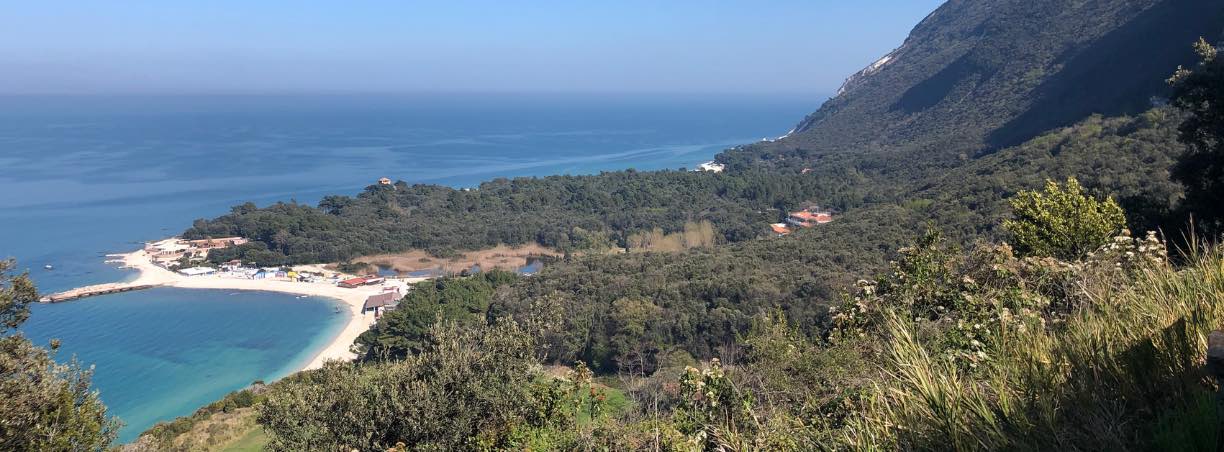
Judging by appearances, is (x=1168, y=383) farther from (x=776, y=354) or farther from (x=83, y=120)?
(x=83, y=120)

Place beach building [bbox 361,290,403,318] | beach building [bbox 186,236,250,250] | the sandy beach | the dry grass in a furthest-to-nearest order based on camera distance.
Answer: beach building [bbox 186,236,250,250] → the dry grass → the sandy beach → beach building [bbox 361,290,403,318]

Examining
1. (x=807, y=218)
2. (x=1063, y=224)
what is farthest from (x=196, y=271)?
(x=1063, y=224)

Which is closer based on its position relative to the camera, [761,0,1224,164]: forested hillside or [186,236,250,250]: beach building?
[761,0,1224,164]: forested hillside

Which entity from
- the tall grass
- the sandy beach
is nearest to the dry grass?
the sandy beach

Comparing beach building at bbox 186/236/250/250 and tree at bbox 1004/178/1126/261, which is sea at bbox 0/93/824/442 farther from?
tree at bbox 1004/178/1126/261

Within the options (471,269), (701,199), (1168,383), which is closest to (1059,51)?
(701,199)

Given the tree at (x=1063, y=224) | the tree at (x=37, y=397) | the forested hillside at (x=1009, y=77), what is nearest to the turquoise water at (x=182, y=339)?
the tree at (x=37, y=397)

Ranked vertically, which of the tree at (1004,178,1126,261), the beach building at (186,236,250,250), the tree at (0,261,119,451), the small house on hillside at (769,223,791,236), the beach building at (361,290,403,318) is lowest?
the beach building at (361,290,403,318)

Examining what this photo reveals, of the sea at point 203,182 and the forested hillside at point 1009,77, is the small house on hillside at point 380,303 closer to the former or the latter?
the sea at point 203,182
